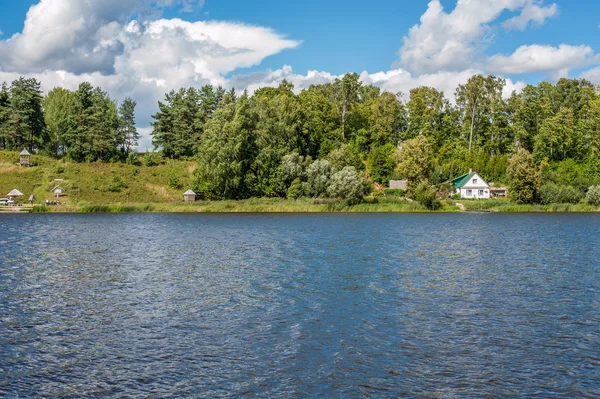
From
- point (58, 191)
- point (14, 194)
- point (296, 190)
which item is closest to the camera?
point (14, 194)

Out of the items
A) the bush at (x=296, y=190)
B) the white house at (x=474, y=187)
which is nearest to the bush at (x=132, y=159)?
the bush at (x=296, y=190)

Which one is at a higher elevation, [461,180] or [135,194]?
[461,180]

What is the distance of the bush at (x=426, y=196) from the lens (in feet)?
327

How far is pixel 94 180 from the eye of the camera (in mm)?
110375

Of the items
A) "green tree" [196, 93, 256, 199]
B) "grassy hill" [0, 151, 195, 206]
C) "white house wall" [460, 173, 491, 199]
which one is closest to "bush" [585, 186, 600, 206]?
"white house wall" [460, 173, 491, 199]

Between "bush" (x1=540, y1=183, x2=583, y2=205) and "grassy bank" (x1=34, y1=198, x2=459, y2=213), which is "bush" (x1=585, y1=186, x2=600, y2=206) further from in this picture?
"grassy bank" (x1=34, y1=198, x2=459, y2=213)

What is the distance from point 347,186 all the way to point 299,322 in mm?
76146

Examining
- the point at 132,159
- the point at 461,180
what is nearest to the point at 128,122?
the point at 132,159

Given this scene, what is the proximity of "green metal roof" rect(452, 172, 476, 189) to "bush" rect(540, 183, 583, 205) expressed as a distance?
701 inches

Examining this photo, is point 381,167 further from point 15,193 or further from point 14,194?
point 14,194

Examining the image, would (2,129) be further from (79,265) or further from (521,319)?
(521,319)

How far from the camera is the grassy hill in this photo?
104625mm

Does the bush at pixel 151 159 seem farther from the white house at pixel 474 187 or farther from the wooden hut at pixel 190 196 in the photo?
the white house at pixel 474 187

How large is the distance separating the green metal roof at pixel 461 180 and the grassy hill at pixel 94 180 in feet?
186
